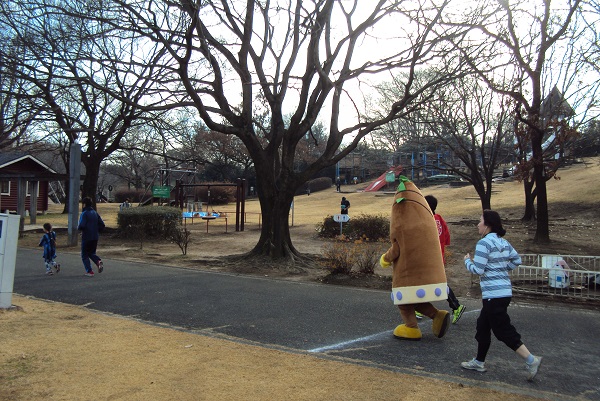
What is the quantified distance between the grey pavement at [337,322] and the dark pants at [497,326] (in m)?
0.31

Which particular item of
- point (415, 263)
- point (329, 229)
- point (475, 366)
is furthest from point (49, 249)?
point (329, 229)

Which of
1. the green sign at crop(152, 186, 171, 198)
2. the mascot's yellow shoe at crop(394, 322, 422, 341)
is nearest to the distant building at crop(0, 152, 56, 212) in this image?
the green sign at crop(152, 186, 171, 198)

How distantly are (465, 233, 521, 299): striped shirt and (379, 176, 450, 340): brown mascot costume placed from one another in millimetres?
941

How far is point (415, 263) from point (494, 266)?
111cm

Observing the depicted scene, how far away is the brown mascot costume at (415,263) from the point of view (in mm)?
5762

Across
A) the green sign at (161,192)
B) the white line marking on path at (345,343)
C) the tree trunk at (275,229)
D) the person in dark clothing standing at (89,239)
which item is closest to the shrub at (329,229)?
the tree trunk at (275,229)

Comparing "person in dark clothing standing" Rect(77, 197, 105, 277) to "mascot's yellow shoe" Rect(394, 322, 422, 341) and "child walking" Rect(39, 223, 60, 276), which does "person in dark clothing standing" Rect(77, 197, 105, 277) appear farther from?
"mascot's yellow shoe" Rect(394, 322, 422, 341)

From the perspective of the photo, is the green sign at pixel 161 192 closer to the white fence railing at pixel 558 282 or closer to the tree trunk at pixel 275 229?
the tree trunk at pixel 275 229

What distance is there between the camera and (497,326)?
4.71 m

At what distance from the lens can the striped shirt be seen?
476 centimetres

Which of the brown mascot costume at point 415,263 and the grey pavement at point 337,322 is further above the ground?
the brown mascot costume at point 415,263

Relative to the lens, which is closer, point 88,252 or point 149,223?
point 88,252

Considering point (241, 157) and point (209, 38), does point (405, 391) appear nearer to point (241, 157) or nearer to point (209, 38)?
point (209, 38)

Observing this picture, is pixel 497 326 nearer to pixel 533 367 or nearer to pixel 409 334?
pixel 533 367
